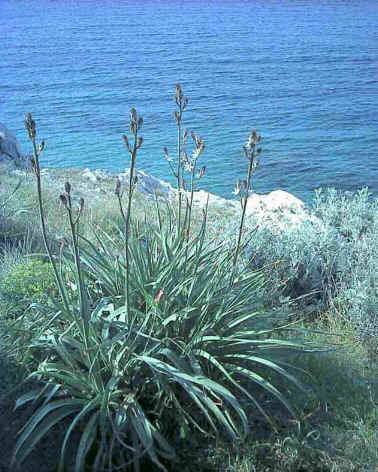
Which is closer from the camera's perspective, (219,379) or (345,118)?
(219,379)

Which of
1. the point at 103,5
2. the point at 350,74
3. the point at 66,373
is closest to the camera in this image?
the point at 66,373

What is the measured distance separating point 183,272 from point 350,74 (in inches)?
1287

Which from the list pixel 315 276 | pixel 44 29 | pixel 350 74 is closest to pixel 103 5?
pixel 44 29

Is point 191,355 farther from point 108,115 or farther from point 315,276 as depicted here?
point 108,115

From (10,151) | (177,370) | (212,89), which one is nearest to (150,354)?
(177,370)

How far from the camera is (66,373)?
10.5 feet

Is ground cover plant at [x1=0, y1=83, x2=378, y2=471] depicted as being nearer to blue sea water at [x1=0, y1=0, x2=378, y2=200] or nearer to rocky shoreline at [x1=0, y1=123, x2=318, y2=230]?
rocky shoreline at [x1=0, y1=123, x2=318, y2=230]

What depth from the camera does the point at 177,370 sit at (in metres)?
3.00

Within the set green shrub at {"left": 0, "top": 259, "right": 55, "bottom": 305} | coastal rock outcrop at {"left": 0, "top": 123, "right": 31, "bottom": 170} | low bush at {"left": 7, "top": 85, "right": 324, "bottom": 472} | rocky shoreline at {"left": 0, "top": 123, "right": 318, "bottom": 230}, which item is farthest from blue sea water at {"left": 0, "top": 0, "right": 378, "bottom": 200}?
low bush at {"left": 7, "top": 85, "right": 324, "bottom": 472}

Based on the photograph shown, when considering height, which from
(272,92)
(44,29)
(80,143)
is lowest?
(80,143)

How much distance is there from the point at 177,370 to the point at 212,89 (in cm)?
2784

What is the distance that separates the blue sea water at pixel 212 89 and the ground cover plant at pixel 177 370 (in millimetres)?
14083

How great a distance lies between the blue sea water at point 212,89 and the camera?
2072 centimetres

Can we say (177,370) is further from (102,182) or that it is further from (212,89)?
(212,89)
